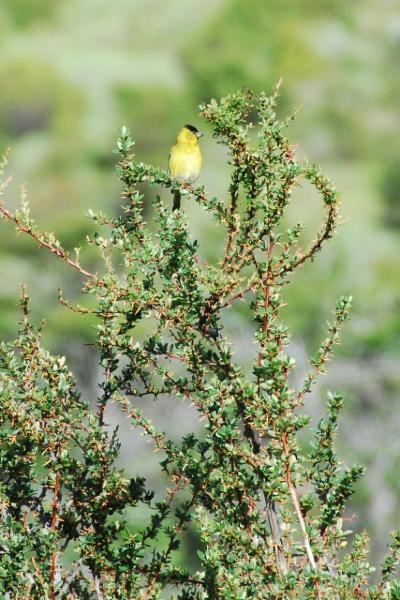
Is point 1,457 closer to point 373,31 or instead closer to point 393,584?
point 393,584

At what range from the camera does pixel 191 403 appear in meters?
2.65

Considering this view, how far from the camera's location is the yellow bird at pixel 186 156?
5.07m

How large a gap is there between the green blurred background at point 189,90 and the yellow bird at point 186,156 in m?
19.1

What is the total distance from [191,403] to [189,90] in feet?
118

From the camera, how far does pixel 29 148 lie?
36.2m

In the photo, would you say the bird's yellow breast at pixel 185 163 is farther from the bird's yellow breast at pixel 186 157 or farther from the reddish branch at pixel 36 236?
the reddish branch at pixel 36 236

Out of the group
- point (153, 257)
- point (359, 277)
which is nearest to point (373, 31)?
point (359, 277)

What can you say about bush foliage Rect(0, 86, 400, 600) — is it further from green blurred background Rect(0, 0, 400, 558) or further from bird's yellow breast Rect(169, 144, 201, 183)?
green blurred background Rect(0, 0, 400, 558)

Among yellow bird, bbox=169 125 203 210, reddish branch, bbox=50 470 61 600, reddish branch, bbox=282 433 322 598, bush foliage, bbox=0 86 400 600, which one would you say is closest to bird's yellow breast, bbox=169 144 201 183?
yellow bird, bbox=169 125 203 210

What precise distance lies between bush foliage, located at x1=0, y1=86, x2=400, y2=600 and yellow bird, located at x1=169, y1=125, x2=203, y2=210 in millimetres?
2189

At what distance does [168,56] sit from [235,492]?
37.8 m

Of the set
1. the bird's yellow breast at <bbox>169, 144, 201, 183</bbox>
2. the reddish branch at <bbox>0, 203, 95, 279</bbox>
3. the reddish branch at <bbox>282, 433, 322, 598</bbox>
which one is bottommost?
the reddish branch at <bbox>282, 433, 322, 598</bbox>

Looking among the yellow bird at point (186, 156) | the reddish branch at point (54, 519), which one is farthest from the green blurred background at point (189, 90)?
the reddish branch at point (54, 519)

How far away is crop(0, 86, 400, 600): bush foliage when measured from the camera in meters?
2.51
